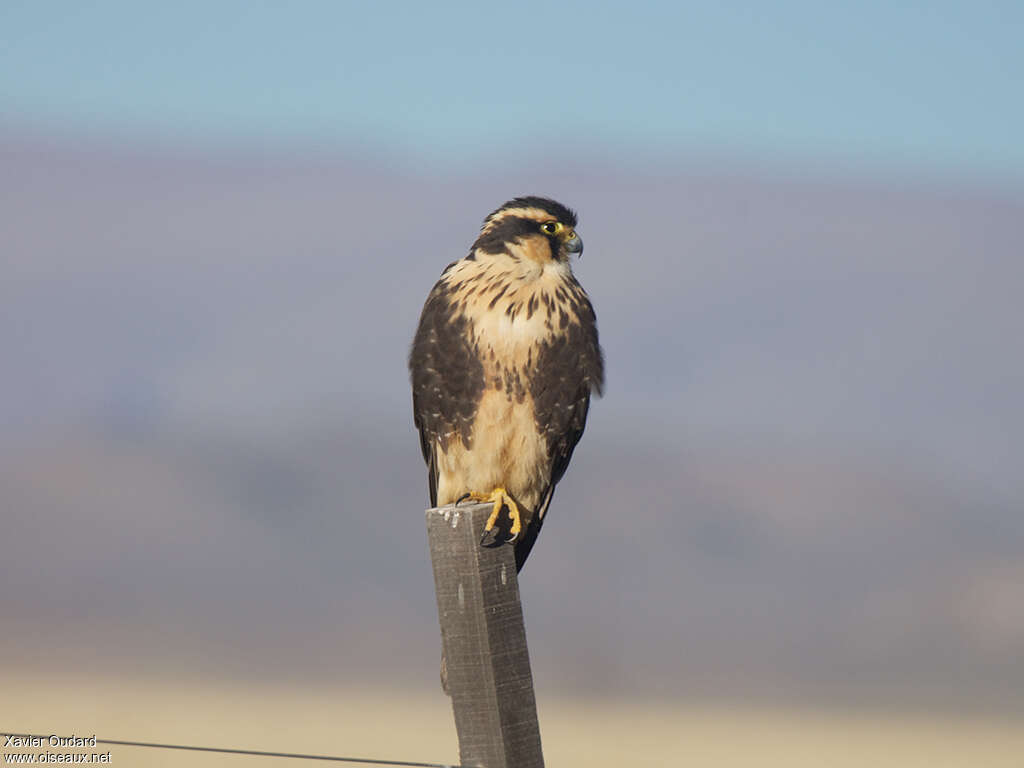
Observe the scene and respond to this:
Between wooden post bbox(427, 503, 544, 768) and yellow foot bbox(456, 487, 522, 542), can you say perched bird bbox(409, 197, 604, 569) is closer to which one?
yellow foot bbox(456, 487, 522, 542)

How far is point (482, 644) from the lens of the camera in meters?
3.80

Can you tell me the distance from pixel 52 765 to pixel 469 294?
2506 mm

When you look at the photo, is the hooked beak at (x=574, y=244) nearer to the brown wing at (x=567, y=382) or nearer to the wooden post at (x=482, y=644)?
the brown wing at (x=567, y=382)

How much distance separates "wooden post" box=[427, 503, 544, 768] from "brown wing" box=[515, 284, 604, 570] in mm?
1371

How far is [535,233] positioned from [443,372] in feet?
2.52

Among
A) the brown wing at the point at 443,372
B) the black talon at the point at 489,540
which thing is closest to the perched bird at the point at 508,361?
the brown wing at the point at 443,372

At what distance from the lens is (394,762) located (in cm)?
330

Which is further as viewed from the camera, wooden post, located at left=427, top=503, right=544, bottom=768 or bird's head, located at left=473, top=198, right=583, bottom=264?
bird's head, located at left=473, top=198, right=583, bottom=264

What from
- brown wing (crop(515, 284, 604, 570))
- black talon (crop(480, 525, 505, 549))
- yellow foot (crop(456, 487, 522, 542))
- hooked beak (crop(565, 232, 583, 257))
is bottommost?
black talon (crop(480, 525, 505, 549))

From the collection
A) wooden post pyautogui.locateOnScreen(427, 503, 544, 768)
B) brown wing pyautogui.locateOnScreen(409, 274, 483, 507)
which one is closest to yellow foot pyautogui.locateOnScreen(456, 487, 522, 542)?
brown wing pyautogui.locateOnScreen(409, 274, 483, 507)

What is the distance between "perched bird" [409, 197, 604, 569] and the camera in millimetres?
5242

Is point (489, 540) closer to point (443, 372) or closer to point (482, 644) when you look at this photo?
point (482, 644)

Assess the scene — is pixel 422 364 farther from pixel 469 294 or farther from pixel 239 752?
pixel 239 752

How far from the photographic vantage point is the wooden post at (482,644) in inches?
147
